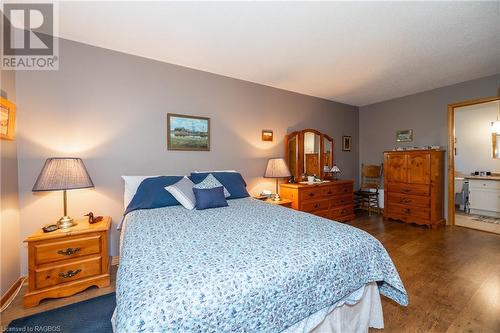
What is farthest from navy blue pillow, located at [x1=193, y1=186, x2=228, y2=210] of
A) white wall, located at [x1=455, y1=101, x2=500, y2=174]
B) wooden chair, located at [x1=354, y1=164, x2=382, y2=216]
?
white wall, located at [x1=455, y1=101, x2=500, y2=174]

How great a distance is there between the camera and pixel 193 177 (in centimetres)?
265

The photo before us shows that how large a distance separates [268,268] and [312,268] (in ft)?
0.91

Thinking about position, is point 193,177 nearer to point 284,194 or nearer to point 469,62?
point 284,194

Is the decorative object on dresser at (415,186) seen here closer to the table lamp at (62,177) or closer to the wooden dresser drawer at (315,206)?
the wooden dresser drawer at (315,206)

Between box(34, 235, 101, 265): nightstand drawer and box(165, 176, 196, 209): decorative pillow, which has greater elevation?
box(165, 176, 196, 209): decorative pillow

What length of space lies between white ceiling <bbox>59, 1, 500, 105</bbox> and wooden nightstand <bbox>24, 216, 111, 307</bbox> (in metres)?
1.98

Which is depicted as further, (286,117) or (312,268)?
(286,117)

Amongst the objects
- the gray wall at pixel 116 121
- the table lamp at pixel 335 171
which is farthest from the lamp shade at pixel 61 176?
the table lamp at pixel 335 171

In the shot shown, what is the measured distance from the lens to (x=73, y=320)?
62.9 inches

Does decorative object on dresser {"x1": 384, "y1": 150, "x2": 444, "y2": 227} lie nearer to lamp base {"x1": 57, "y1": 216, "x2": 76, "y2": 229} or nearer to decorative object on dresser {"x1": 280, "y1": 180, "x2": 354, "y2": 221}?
decorative object on dresser {"x1": 280, "y1": 180, "x2": 354, "y2": 221}

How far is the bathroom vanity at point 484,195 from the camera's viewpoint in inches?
168

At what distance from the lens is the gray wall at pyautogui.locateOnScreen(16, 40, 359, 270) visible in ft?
6.98

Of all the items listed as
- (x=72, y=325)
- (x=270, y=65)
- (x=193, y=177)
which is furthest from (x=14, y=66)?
(x=270, y=65)

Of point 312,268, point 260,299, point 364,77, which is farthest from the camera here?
point 364,77
